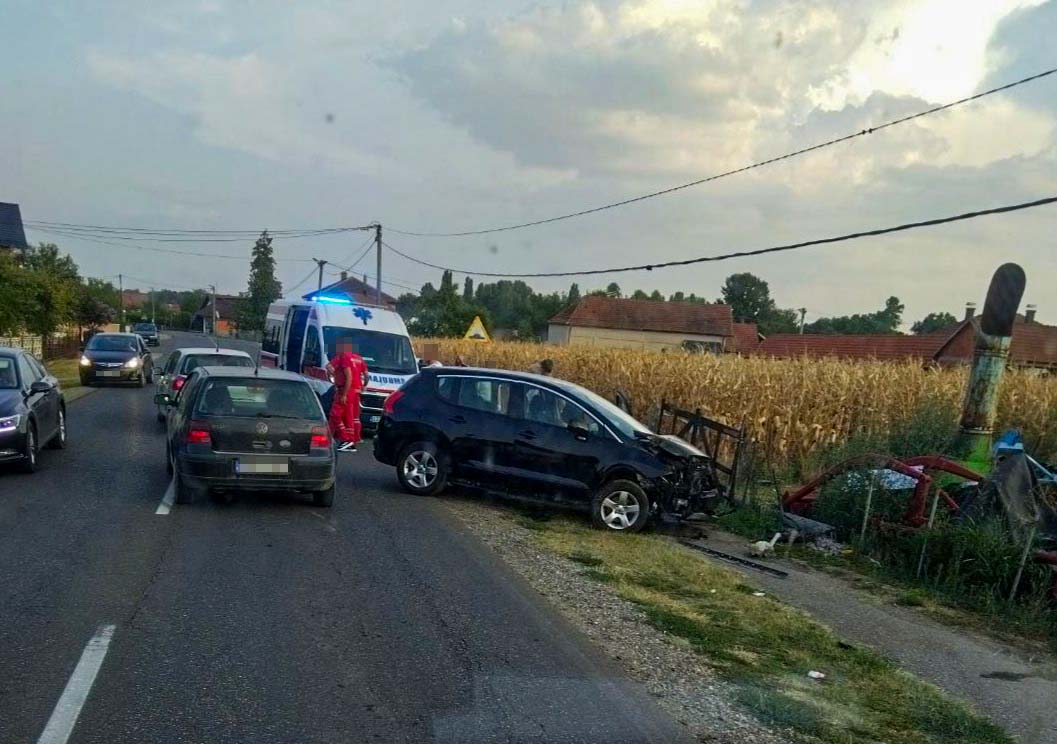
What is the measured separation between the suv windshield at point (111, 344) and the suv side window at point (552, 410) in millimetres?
21647

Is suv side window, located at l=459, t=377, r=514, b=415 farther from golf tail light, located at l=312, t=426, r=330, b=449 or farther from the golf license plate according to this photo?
the golf license plate

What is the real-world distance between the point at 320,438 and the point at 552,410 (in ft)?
9.23

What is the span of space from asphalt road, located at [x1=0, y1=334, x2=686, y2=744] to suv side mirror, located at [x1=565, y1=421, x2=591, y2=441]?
6.60 ft

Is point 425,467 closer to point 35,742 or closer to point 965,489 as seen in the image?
point 965,489

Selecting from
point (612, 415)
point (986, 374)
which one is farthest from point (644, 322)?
point (612, 415)

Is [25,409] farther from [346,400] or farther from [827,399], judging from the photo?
[827,399]

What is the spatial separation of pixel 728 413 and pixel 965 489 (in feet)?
26.8

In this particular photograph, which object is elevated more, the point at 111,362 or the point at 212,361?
the point at 212,361

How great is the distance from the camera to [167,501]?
10719 millimetres

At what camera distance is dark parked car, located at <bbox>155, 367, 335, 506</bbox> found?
404 inches

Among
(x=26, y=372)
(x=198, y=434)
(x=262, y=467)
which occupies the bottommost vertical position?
(x=262, y=467)

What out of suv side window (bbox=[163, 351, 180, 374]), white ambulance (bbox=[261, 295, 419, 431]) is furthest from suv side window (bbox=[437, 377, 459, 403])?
suv side window (bbox=[163, 351, 180, 374])

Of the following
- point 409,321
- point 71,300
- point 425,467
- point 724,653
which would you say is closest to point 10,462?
point 425,467

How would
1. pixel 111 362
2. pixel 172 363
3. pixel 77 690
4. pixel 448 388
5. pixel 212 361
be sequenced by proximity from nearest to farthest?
pixel 77 690 → pixel 448 388 → pixel 212 361 → pixel 172 363 → pixel 111 362
